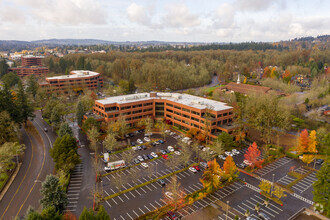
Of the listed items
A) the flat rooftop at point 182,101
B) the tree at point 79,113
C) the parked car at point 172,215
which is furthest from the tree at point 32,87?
the parked car at point 172,215

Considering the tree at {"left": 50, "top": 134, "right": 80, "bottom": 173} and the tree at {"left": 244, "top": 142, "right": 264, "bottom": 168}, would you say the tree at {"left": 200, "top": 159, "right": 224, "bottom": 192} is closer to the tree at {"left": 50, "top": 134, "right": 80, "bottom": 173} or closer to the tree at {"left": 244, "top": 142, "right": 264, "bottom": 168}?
the tree at {"left": 244, "top": 142, "right": 264, "bottom": 168}

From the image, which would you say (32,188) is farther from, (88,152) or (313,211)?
(313,211)

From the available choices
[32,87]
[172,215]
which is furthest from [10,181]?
[32,87]

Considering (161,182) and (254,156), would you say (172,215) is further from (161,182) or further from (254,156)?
(254,156)

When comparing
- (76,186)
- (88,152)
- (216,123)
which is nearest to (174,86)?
(216,123)

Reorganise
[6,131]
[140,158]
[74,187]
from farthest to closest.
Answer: [6,131] < [140,158] < [74,187]

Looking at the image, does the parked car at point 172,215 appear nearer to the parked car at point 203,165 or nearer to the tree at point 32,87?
the parked car at point 203,165
